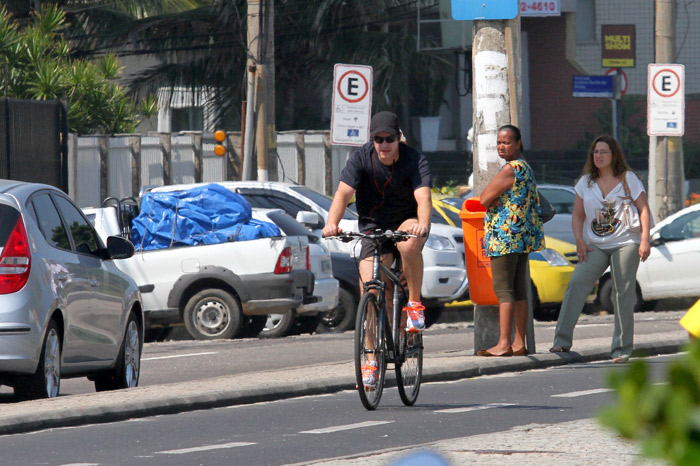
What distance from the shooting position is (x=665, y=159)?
20.0 metres

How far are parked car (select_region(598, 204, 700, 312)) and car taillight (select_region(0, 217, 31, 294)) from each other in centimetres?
1107

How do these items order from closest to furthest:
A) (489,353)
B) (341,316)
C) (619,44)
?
(489,353) < (341,316) < (619,44)

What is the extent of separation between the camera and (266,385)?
8680 millimetres

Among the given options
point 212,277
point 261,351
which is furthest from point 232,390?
point 212,277

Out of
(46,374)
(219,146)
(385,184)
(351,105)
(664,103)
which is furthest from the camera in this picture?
(219,146)

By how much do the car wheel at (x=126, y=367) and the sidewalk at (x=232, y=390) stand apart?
59 cm

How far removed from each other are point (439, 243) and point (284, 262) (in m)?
2.69

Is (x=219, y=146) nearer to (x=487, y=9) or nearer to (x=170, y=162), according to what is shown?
(x=170, y=162)

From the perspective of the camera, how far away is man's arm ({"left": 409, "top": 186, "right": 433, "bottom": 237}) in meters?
7.40

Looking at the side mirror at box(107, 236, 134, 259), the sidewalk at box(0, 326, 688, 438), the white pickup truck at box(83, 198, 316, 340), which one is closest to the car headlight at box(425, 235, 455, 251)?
the white pickup truck at box(83, 198, 316, 340)

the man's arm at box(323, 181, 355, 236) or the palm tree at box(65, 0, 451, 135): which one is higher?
the palm tree at box(65, 0, 451, 135)

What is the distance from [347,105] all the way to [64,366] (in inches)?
346

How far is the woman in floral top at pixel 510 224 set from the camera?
9992 millimetres

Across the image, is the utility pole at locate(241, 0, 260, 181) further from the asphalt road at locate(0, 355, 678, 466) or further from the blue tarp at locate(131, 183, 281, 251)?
the asphalt road at locate(0, 355, 678, 466)
